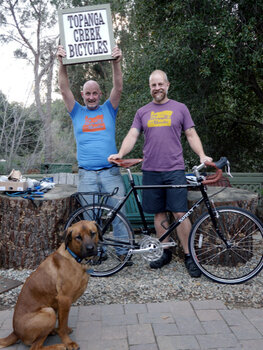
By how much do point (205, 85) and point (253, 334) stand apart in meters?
6.34

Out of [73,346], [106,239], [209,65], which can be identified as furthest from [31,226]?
[209,65]

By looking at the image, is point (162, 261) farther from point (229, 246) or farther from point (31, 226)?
point (31, 226)

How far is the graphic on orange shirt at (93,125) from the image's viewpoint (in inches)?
163

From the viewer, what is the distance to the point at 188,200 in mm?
4348

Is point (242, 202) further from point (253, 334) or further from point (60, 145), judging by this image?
point (60, 145)

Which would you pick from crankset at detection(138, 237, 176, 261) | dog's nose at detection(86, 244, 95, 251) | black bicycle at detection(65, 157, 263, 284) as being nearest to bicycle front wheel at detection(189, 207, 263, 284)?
black bicycle at detection(65, 157, 263, 284)

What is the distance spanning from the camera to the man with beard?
3.96 m

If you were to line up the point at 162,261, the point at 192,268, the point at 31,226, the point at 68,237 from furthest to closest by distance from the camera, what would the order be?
the point at 162,261 → the point at 31,226 → the point at 192,268 → the point at 68,237

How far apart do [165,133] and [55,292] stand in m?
2.04

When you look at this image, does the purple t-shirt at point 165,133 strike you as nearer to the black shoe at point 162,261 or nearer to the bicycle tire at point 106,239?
the bicycle tire at point 106,239

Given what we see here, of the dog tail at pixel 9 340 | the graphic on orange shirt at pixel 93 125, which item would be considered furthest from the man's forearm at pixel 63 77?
the dog tail at pixel 9 340

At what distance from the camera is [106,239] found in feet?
13.1

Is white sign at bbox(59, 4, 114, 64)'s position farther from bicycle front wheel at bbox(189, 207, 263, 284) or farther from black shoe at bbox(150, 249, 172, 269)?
black shoe at bbox(150, 249, 172, 269)

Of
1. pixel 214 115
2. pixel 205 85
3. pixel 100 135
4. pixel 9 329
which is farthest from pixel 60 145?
pixel 9 329
